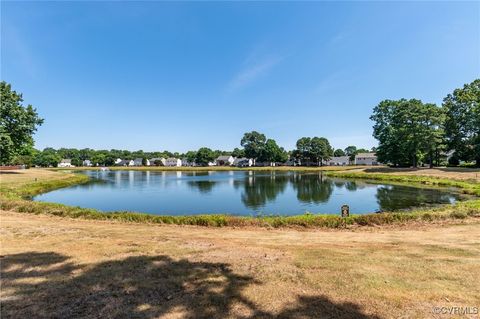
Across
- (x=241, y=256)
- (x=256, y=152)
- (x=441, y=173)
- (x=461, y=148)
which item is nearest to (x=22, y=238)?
(x=241, y=256)

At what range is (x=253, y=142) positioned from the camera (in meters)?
132

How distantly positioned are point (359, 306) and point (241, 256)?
3.56 m

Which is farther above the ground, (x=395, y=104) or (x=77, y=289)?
(x=395, y=104)

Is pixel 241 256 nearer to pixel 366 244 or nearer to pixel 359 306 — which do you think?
pixel 359 306

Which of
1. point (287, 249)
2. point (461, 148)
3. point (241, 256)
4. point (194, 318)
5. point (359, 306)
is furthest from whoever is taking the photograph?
point (461, 148)

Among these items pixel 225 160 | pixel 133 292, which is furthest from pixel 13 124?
pixel 225 160

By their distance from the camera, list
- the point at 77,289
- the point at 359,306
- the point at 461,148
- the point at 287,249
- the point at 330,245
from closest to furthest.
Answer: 1. the point at 359,306
2. the point at 77,289
3. the point at 287,249
4. the point at 330,245
5. the point at 461,148

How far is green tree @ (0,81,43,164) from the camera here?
42719mm

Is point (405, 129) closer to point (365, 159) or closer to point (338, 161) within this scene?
point (365, 159)

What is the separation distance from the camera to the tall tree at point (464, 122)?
58.7 metres

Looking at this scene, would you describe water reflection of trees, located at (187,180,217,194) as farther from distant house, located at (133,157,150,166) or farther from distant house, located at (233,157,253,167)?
distant house, located at (133,157,150,166)

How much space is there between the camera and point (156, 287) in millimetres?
5738

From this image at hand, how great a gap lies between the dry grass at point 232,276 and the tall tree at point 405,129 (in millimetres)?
57994

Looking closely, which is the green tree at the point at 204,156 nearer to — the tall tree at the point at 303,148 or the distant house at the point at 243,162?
the distant house at the point at 243,162
